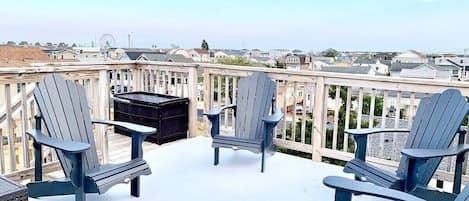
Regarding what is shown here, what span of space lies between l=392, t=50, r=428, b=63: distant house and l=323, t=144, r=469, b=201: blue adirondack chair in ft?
5.63

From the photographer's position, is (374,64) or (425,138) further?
(374,64)

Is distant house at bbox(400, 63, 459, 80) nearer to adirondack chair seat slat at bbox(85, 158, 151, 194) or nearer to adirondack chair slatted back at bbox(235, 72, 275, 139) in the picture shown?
adirondack chair slatted back at bbox(235, 72, 275, 139)

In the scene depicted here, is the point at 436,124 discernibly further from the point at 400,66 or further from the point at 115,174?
the point at 115,174

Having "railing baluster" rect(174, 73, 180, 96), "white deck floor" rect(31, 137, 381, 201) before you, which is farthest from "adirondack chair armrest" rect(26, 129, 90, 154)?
"railing baluster" rect(174, 73, 180, 96)

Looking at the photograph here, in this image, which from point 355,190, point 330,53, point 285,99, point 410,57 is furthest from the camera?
point 330,53

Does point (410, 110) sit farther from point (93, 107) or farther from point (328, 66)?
point (93, 107)

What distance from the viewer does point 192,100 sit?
4.91m

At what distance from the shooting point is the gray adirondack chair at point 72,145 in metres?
2.47

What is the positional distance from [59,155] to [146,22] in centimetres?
556

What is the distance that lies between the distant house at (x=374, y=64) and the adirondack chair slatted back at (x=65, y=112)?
2887 millimetres

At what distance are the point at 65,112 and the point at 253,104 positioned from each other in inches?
72.6

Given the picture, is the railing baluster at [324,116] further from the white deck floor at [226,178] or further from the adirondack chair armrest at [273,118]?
the adirondack chair armrest at [273,118]

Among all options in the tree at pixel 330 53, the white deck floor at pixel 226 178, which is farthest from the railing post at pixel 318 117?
the tree at pixel 330 53

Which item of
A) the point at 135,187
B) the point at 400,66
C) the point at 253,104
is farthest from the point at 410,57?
the point at 135,187
